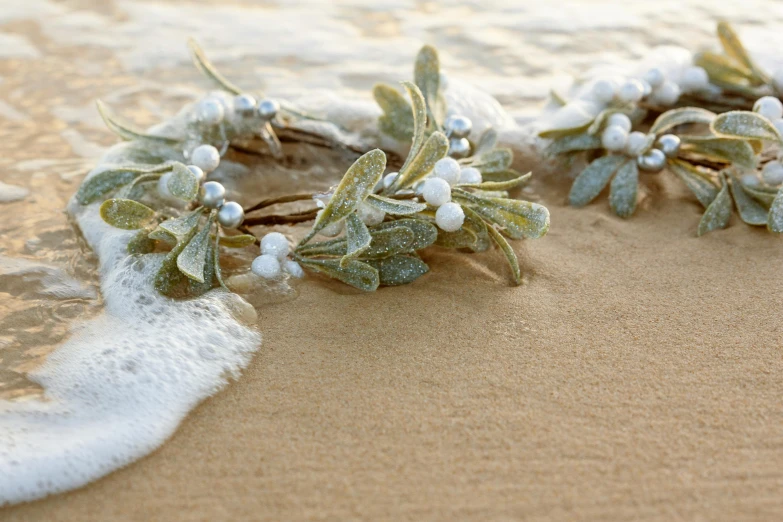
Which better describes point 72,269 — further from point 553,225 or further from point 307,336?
point 553,225

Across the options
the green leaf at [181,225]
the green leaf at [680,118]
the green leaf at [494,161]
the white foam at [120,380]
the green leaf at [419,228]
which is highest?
the green leaf at [680,118]

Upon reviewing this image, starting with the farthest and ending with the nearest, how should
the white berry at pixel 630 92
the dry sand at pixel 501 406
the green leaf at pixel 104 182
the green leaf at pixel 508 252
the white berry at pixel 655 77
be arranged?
the white berry at pixel 655 77 < the white berry at pixel 630 92 < the green leaf at pixel 104 182 < the green leaf at pixel 508 252 < the dry sand at pixel 501 406

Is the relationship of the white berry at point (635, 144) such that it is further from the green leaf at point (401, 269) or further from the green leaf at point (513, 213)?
the green leaf at point (401, 269)

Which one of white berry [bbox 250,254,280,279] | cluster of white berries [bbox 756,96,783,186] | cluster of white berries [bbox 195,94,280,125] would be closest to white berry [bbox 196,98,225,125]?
cluster of white berries [bbox 195,94,280,125]

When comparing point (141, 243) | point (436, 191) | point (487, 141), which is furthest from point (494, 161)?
point (141, 243)

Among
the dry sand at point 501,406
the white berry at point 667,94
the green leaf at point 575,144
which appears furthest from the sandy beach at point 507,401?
the white berry at point 667,94

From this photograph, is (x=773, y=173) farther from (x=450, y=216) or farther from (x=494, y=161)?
(x=450, y=216)

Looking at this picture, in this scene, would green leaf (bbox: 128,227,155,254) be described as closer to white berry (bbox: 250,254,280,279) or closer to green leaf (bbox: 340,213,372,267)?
white berry (bbox: 250,254,280,279)

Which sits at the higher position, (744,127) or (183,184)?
(744,127)
